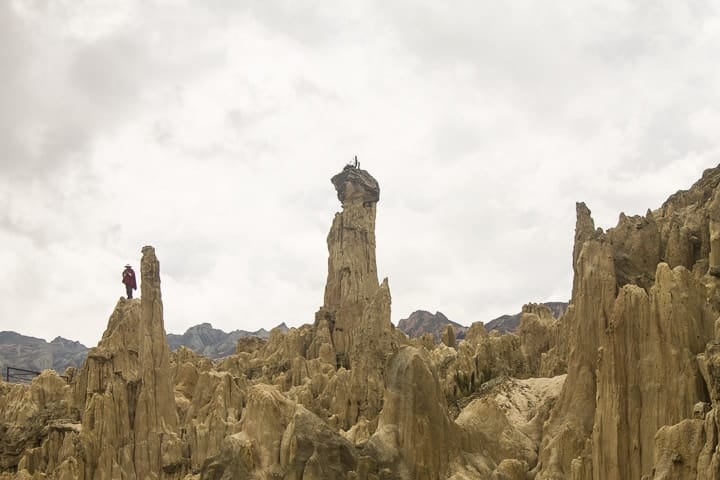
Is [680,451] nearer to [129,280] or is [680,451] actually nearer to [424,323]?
[129,280]

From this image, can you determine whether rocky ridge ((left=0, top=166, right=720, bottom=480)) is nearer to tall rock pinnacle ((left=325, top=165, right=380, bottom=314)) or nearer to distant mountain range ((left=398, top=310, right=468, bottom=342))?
tall rock pinnacle ((left=325, top=165, right=380, bottom=314))

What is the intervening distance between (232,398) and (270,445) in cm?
3167

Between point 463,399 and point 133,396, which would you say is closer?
point 463,399

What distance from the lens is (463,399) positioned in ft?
203

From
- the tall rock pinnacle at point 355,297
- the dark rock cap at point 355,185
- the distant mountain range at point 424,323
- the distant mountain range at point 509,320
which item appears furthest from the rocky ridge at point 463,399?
the distant mountain range at point 424,323

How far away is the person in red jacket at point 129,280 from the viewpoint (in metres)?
68.2

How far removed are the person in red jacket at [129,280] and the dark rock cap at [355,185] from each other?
42.6 meters

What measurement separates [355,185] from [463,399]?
49853mm

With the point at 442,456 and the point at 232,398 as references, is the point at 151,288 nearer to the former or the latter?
the point at 232,398

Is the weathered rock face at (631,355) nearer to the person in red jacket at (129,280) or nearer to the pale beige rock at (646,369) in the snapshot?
the pale beige rock at (646,369)

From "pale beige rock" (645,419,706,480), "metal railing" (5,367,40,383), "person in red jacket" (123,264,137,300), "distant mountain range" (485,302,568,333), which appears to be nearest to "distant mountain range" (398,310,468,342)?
"distant mountain range" (485,302,568,333)

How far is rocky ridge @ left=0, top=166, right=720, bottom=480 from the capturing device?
3488 cm

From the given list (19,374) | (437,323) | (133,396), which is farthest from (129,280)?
(437,323)

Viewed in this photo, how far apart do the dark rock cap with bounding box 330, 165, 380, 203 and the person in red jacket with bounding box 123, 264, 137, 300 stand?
140ft
